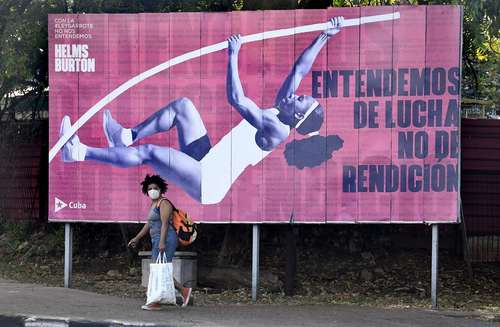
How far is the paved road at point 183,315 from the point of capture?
25.8ft

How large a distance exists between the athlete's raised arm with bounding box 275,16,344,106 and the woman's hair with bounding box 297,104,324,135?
416mm

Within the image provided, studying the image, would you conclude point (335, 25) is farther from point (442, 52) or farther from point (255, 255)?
point (255, 255)

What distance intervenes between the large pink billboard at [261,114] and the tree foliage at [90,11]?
125 cm

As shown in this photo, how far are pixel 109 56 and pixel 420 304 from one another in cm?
561

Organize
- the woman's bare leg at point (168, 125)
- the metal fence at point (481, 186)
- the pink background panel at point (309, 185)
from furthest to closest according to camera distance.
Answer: the metal fence at point (481, 186) → the woman's bare leg at point (168, 125) → the pink background panel at point (309, 185)

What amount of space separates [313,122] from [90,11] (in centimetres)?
462

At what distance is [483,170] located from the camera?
12109 millimetres

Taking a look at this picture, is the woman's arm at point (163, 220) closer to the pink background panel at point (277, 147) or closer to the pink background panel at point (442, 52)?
the pink background panel at point (277, 147)

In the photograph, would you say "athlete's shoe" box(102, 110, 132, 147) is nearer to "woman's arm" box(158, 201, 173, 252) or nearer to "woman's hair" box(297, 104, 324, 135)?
"woman's arm" box(158, 201, 173, 252)

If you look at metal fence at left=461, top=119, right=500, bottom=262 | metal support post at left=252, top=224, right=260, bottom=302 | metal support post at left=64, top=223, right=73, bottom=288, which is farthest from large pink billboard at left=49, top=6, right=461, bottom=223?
metal fence at left=461, top=119, right=500, bottom=262

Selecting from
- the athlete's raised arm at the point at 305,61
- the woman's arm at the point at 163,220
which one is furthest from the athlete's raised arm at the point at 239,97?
the woman's arm at the point at 163,220

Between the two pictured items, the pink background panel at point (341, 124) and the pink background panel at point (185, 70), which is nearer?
the pink background panel at point (341, 124)

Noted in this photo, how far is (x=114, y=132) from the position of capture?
392 inches

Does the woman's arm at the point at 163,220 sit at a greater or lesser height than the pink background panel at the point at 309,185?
lesser
